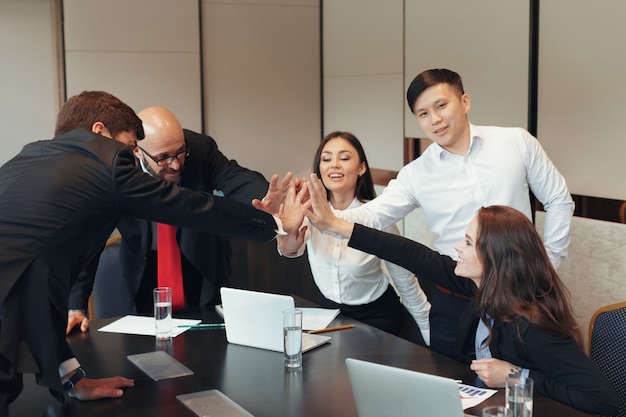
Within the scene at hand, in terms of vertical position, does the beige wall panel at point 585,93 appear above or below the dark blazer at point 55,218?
above

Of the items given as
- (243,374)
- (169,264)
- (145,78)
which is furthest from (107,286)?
(145,78)

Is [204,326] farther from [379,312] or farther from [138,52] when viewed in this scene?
[138,52]

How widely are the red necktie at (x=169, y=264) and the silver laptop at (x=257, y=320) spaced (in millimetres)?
667

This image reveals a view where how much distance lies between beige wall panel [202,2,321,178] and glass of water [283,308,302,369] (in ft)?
12.8

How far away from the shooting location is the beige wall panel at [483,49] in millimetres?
3988

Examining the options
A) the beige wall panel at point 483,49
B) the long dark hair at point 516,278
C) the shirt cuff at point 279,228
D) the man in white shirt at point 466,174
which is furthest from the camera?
the beige wall panel at point 483,49

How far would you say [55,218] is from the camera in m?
1.86

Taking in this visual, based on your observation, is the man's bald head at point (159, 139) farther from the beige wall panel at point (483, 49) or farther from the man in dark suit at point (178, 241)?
the beige wall panel at point (483, 49)

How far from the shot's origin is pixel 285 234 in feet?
8.72

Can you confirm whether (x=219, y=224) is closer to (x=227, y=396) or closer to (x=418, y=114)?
(x=227, y=396)

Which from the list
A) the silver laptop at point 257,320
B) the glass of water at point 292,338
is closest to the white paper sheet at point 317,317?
the silver laptop at point 257,320

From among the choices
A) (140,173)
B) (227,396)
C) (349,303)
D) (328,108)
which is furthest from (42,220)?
(328,108)

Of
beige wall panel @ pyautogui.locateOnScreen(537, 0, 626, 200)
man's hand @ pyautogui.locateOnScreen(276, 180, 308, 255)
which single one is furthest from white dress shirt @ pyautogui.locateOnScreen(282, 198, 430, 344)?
beige wall panel @ pyautogui.locateOnScreen(537, 0, 626, 200)

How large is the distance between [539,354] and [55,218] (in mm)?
1381
